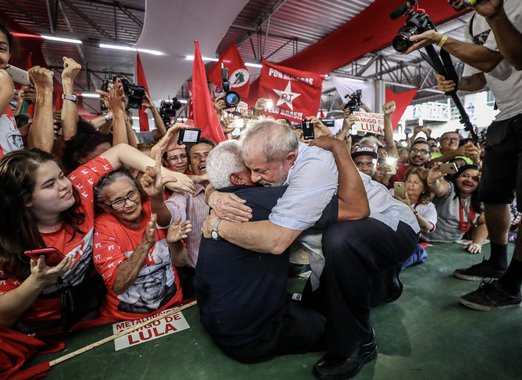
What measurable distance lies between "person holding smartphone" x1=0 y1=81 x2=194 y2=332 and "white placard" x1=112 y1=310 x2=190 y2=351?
0.30 meters

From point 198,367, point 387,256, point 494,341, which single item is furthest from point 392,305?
point 198,367

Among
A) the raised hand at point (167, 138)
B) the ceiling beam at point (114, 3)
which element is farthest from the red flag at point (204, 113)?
the ceiling beam at point (114, 3)

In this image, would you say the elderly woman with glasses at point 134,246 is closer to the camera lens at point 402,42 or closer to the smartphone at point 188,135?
the smartphone at point 188,135

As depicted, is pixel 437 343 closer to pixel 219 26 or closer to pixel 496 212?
pixel 496 212

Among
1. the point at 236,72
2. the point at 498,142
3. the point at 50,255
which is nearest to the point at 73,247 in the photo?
the point at 50,255

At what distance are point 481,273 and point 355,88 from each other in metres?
7.77

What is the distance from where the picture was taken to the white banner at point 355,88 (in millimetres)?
8758

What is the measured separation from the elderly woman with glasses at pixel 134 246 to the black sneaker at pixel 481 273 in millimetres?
2199

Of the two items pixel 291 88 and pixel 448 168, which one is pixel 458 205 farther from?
pixel 291 88

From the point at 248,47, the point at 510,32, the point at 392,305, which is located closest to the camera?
the point at 510,32

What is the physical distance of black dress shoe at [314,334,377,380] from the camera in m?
1.38

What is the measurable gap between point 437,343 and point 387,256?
59 cm

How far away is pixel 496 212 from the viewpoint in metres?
2.09

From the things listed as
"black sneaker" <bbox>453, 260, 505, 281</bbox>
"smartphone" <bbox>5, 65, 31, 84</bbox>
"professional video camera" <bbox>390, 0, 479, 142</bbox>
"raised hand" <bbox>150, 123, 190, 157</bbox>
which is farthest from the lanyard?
"smartphone" <bbox>5, 65, 31, 84</bbox>
